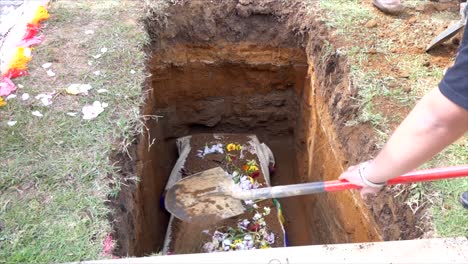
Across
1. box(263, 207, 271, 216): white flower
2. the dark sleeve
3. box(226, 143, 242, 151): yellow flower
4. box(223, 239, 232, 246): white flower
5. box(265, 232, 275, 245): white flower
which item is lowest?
box(223, 239, 232, 246): white flower

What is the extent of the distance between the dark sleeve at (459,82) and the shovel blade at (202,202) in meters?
2.19

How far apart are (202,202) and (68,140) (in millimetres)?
1231

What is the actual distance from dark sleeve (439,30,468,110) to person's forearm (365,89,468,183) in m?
0.02

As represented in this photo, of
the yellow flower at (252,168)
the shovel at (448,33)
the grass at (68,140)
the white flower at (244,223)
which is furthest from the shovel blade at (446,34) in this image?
the grass at (68,140)

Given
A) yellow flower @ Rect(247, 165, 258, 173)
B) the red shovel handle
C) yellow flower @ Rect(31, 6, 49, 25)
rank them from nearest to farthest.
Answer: the red shovel handle < yellow flower @ Rect(31, 6, 49, 25) < yellow flower @ Rect(247, 165, 258, 173)

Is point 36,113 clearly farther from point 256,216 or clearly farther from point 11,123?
point 256,216

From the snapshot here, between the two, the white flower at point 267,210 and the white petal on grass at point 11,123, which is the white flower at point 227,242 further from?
the white petal on grass at point 11,123

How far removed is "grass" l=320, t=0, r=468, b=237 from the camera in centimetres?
258

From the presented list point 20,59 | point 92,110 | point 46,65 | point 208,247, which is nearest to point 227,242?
point 208,247

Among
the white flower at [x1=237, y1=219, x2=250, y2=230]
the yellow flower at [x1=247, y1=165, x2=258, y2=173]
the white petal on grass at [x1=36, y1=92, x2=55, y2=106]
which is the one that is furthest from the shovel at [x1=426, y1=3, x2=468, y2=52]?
the white petal on grass at [x1=36, y1=92, x2=55, y2=106]

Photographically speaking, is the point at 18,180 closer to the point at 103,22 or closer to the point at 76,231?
the point at 76,231

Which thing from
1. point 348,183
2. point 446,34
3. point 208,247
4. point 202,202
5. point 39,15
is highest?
point 446,34

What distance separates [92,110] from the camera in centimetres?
322

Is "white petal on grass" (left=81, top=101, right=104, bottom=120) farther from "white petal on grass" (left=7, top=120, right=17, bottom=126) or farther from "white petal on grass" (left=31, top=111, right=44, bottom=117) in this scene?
"white petal on grass" (left=7, top=120, right=17, bottom=126)
